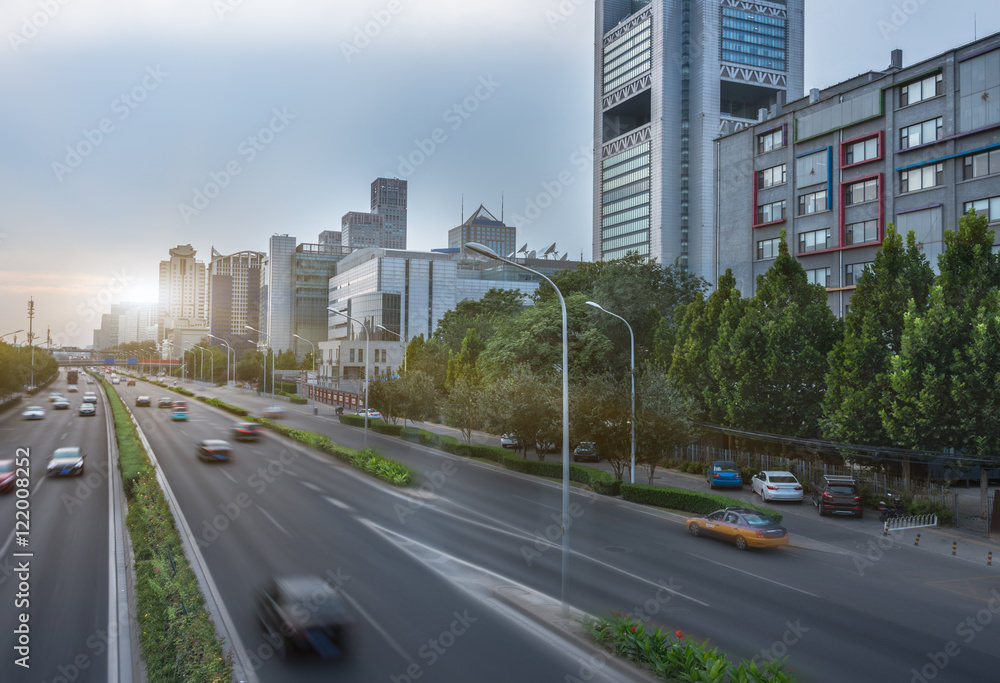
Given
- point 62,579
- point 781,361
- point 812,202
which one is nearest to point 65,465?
point 62,579

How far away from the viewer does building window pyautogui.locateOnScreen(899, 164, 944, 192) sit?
4538 centimetres

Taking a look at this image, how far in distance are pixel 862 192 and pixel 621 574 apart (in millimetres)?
44527

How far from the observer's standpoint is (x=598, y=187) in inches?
6196

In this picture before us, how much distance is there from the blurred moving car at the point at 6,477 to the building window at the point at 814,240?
56157mm

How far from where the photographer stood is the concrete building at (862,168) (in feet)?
141

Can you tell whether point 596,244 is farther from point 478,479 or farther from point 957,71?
point 478,479

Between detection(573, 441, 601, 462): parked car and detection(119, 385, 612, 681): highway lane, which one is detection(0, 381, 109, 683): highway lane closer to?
detection(119, 385, 612, 681): highway lane

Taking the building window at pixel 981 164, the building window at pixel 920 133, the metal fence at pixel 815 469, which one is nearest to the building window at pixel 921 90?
the building window at pixel 920 133

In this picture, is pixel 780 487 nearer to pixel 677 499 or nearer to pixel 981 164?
pixel 677 499

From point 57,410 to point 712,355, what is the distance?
2734 inches

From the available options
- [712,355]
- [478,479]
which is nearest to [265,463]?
[478,479]

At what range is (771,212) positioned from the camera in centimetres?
5769

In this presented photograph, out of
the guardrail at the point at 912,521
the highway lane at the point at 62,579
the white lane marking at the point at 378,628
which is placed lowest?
the guardrail at the point at 912,521

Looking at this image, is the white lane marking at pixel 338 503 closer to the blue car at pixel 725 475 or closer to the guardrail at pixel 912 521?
the blue car at pixel 725 475
